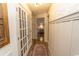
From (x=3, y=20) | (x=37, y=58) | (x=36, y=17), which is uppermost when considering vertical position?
(x=36, y=17)

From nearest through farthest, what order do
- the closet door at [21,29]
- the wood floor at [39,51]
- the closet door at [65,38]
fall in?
the closet door at [65,38]
the closet door at [21,29]
the wood floor at [39,51]

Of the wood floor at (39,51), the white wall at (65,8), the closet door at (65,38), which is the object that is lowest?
the wood floor at (39,51)

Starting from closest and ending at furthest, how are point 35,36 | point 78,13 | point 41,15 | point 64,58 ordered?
point 64,58 → point 78,13 → point 41,15 → point 35,36

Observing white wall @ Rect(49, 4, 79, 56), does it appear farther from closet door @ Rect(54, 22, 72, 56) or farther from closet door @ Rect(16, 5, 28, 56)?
closet door @ Rect(16, 5, 28, 56)

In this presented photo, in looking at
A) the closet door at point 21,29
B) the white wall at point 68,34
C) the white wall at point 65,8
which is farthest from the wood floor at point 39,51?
the white wall at point 65,8

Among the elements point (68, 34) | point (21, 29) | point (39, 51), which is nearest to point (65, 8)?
point (68, 34)

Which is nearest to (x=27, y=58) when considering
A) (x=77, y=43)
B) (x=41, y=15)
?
(x=77, y=43)

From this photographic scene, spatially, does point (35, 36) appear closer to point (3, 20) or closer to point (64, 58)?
point (3, 20)

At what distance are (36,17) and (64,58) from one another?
3.92 meters

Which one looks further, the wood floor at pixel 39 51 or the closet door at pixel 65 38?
the wood floor at pixel 39 51

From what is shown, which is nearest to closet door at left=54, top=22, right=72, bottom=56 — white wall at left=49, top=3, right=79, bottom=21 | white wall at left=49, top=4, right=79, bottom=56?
white wall at left=49, top=4, right=79, bottom=56

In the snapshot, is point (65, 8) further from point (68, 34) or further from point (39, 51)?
point (39, 51)

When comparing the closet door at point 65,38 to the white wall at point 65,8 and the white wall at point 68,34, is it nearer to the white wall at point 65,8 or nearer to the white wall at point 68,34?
the white wall at point 68,34

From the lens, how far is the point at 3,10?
805 mm
